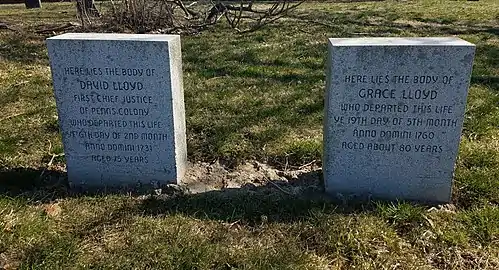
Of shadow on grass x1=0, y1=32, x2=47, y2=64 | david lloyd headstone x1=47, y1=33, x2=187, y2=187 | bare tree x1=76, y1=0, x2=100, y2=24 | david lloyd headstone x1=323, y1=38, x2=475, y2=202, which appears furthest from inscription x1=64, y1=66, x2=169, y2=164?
bare tree x1=76, y1=0, x2=100, y2=24

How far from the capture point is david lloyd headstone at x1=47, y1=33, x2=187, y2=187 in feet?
10.8

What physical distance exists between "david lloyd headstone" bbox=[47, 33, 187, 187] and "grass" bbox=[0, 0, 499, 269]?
30 centimetres

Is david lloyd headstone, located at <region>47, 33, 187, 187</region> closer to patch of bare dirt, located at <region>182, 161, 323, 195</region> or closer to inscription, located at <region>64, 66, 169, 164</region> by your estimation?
inscription, located at <region>64, 66, 169, 164</region>

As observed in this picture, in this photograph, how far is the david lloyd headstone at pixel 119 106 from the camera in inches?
129

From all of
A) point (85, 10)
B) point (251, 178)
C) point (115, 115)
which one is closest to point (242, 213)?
point (251, 178)

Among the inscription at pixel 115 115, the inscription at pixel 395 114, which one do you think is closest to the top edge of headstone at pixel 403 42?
the inscription at pixel 395 114

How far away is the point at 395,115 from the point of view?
3.21m

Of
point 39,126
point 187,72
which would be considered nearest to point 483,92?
point 187,72

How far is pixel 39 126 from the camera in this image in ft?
15.6

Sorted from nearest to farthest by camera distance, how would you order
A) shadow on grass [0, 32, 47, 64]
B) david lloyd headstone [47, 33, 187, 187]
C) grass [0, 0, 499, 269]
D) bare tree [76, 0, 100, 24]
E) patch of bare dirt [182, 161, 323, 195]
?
1. grass [0, 0, 499, 269]
2. david lloyd headstone [47, 33, 187, 187]
3. patch of bare dirt [182, 161, 323, 195]
4. shadow on grass [0, 32, 47, 64]
5. bare tree [76, 0, 100, 24]

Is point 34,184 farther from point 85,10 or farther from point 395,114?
point 85,10

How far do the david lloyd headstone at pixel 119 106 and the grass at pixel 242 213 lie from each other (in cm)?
30

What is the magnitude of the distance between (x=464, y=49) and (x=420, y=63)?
10.8 inches

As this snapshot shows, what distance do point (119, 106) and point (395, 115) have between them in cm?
199
